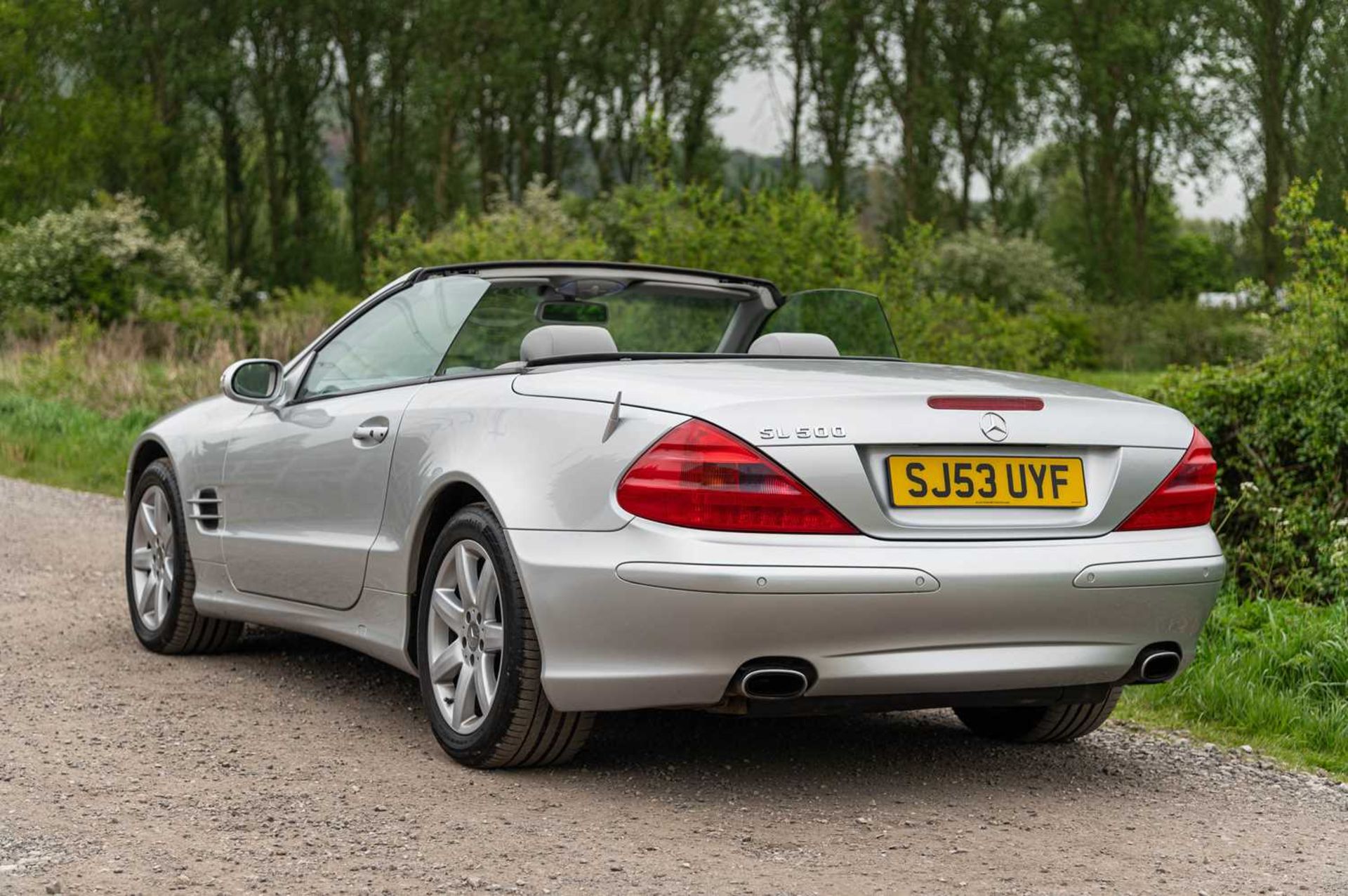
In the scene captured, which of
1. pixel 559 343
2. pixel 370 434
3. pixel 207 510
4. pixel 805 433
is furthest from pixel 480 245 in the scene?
pixel 805 433

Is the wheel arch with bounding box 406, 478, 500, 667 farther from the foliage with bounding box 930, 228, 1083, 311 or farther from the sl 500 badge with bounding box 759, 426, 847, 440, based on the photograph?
the foliage with bounding box 930, 228, 1083, 311

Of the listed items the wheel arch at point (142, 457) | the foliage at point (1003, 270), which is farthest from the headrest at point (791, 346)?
the foliage at point (1003, 270)

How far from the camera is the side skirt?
512cm

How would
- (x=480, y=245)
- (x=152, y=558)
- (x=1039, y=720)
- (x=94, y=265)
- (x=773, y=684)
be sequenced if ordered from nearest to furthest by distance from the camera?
(x=773, y=684) < (x=1039, y=720) < (x=152, y=558) < (x=480, y=245) < (x=94, y=265)

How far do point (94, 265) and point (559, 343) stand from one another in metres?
28.3

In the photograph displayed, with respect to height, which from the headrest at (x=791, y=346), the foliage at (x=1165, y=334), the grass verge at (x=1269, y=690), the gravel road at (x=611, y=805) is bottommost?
the foliage at (x=1165, y=334)

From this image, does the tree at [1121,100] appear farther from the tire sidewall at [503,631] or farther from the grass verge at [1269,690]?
the tire sidewall at [503,631]

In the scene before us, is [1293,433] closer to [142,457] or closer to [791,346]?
[791,346]

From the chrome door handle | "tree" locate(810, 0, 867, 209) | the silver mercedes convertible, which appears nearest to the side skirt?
the silver mercedes convertible

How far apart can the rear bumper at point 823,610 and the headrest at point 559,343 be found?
739mm

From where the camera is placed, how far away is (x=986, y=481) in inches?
171

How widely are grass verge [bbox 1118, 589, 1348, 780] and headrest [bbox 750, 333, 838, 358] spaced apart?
1769 millimetres

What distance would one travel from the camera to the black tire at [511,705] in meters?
4.44

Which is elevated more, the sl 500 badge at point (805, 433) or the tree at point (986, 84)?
the tree at point (986, 84)
